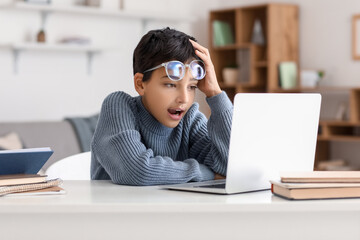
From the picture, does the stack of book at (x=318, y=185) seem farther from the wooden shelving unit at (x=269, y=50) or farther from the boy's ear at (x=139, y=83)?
the wooden shelving unit at (x=269, y=50)

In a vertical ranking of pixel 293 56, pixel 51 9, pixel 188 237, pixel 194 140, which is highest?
pixel 51 9

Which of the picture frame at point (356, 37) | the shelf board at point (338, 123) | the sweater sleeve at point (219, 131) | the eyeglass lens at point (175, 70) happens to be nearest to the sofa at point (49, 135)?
the shelf board at point (338, 123)

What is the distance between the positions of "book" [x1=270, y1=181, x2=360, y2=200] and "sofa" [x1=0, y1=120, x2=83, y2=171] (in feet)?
9.91

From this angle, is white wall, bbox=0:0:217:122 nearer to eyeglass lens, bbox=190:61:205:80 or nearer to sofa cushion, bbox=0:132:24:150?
sofa cushion, bbox=0:132:24:150

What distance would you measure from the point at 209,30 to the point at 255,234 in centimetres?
441

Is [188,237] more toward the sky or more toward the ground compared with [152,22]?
more toward the ground

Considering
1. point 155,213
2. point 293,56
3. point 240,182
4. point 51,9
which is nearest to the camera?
point 155,213

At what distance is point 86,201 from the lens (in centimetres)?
141

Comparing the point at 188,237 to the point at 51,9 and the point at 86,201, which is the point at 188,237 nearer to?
the point at 86,201

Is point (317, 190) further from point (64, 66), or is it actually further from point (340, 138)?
point (64, 66)

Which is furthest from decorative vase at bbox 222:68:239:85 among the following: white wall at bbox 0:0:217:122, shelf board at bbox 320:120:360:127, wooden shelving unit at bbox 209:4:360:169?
shelf board at bbox 320:120:360:127

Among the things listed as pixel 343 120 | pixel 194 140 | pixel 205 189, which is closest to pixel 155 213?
pixel 205 189

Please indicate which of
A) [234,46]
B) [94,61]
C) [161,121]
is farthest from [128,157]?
[234,46]

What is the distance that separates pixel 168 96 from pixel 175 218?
48cm
